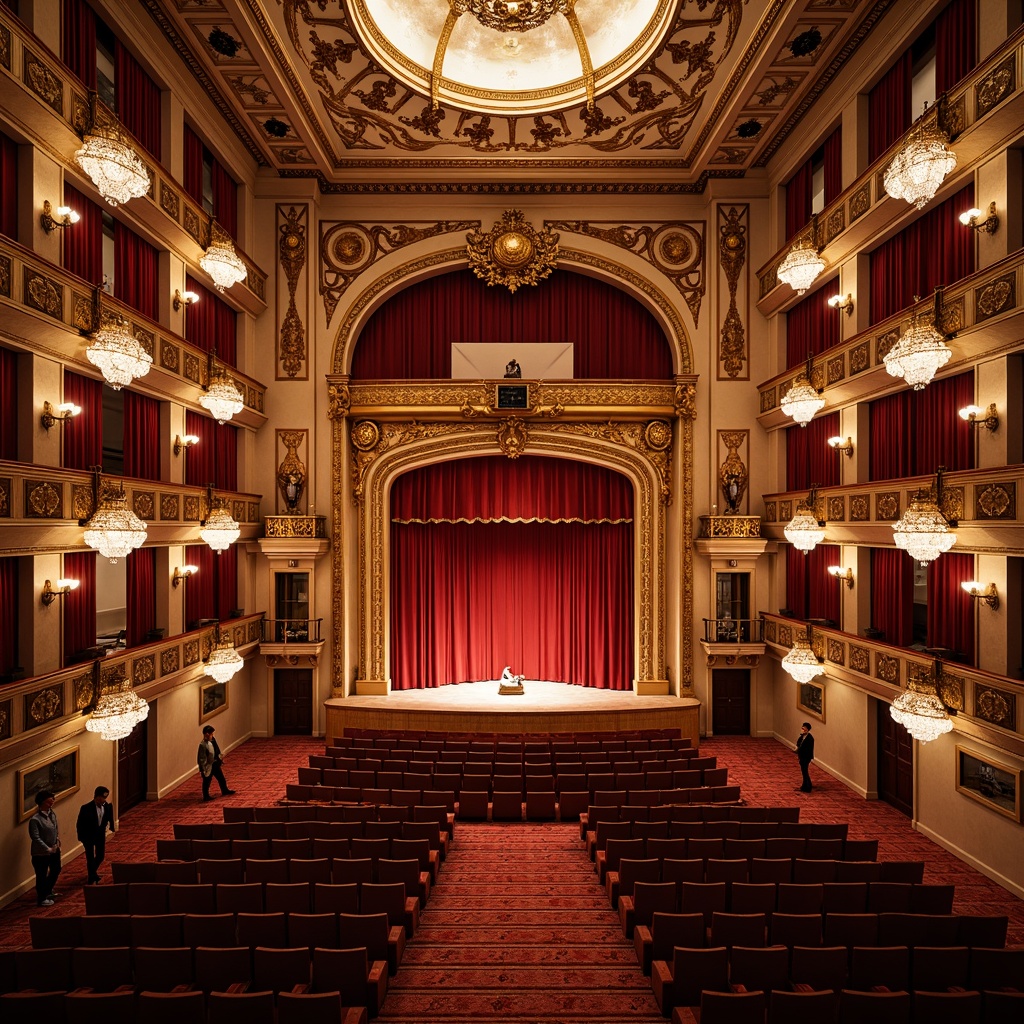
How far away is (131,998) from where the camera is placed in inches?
171

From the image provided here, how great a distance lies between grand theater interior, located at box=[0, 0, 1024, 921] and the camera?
7633 mm

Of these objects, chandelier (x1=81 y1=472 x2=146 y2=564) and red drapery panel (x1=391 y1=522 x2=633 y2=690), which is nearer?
chandelier (x1=81 y1=472 x2=146 y2=564)

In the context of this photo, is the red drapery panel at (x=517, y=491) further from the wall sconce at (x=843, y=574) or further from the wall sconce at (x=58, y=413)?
the wall sconce at (x=58, y=413)

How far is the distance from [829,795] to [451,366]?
10747 mm

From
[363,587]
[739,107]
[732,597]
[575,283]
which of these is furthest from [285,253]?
[732,597]

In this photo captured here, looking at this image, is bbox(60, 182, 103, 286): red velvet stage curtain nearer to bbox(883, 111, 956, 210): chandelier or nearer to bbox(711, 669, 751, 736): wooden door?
bbox(883, 111, 956, 210): chandelier

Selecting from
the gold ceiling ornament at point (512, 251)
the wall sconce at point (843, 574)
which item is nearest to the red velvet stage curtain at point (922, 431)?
the wall sconce at point (843, 574)

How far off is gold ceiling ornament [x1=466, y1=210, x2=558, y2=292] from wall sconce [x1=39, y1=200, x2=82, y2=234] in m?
8.20

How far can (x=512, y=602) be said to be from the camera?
54.5 ft

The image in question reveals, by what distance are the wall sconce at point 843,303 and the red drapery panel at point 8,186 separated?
36.7 feet

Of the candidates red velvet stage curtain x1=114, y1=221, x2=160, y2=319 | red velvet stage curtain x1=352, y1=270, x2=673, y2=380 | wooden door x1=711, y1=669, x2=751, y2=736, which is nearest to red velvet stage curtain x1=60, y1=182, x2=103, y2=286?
red velvet stage curtain x1=114, y1=221, x2=160, y2=319

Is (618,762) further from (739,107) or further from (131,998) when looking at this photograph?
(739,107)

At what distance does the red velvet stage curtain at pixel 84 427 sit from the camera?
8.35 m

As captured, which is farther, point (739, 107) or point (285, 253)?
point (285, 253)
